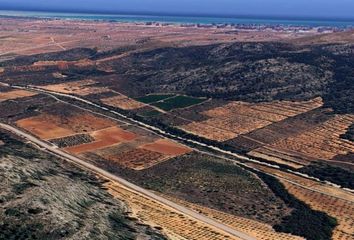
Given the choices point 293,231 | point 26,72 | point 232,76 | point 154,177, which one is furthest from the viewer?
point 26,72

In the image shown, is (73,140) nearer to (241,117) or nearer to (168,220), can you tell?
(241,117)

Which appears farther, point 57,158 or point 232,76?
point 232,76

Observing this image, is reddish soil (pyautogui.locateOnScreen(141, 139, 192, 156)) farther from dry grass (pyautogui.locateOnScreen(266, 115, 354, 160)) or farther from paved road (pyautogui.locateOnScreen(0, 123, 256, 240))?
paved road (pyautogui.locateOnScreen(0, 123, 256, 240))

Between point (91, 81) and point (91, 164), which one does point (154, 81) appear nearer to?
point (91, 81)

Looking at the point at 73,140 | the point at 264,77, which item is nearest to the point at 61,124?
the point at 73,140

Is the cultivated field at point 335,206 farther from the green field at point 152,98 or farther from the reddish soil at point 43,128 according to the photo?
the green field at point 152,98

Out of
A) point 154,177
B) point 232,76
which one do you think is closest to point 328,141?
point 154,177

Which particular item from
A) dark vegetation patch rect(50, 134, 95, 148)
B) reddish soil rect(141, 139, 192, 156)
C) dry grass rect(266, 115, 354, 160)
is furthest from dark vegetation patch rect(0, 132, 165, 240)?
dry grass rect(266, 115, 354, 160)
